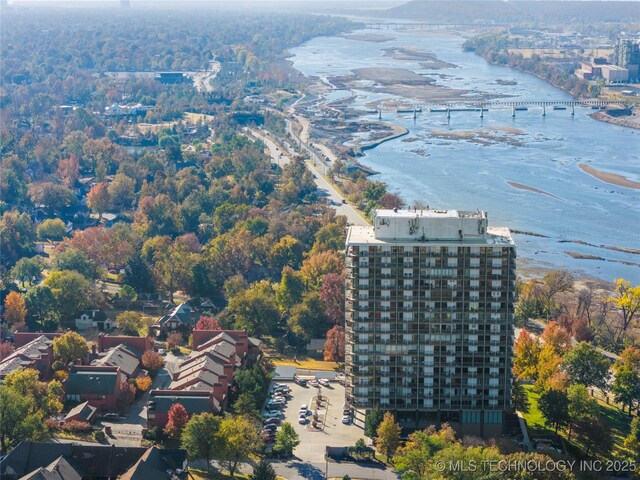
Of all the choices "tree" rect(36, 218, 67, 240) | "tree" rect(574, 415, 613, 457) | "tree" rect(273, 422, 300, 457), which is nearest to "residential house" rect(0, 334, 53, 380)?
"tree" rect(273, 422, 300, 457)

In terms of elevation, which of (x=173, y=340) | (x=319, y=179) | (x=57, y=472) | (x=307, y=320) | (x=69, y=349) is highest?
(x=57, y=472)

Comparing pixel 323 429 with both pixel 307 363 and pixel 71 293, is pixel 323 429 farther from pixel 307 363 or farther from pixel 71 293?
pixel 71 293

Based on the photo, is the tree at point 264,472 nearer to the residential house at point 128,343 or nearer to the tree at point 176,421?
the tree at point 176,421

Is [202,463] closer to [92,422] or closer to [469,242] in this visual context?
[92,422]

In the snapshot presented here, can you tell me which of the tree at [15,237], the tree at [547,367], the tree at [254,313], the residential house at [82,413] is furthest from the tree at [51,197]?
the tree at [547,367]

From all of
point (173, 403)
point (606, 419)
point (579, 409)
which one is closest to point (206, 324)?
point (173, 403)

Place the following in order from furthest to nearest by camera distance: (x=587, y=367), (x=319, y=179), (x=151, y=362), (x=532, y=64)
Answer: (x=532, y=64) → (x=319, y=179) → (x=151, y=362) → (x=587, y=367)

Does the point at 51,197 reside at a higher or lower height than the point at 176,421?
lower
